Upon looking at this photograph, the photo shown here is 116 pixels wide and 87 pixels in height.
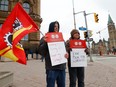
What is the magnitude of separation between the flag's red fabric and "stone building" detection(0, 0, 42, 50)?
33394 millimetres

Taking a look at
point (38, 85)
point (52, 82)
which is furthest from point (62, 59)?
point (38, 85)

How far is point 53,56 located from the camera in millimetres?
5426

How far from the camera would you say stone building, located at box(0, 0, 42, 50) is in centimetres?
4078

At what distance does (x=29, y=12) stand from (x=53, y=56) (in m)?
39.0

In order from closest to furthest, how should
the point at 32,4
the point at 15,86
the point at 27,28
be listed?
the point at 27,28 → the point at 15,86 → the point at 32,4

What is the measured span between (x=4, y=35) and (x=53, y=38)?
3.79ft

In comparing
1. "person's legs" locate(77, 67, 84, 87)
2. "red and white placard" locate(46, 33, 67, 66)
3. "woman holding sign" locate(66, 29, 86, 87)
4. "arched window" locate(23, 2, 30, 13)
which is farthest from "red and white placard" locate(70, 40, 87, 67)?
"arched window" locate(23, 2, 30, 13)

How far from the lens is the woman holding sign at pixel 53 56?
17.4 ft

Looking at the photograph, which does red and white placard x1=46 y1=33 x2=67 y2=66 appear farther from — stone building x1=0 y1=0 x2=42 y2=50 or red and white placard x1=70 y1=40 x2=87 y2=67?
stone building x1=0 y1=0 x2=42 y2=50

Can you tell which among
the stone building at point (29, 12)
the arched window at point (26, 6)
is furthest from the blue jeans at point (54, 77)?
the arched window at point (26, 6)

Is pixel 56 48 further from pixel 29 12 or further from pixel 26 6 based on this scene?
A: pixel 26 6

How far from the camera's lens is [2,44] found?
5.72 metres

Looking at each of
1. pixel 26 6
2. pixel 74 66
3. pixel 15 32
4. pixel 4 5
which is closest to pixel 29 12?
pixel 26 6

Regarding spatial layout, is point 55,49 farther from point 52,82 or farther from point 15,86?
point 15,86
